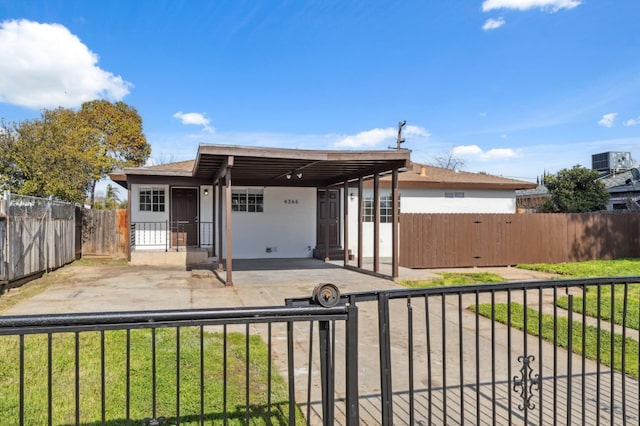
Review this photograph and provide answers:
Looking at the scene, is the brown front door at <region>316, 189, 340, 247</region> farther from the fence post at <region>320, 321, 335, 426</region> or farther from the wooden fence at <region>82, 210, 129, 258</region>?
the fence post at <region>320, 321, 335, 426</region>

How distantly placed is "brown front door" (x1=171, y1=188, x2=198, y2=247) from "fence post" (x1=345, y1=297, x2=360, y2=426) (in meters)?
13.1

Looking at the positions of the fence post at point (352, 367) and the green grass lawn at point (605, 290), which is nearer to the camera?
the fence post at point (352, 367)

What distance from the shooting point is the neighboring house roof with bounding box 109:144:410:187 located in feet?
28.3

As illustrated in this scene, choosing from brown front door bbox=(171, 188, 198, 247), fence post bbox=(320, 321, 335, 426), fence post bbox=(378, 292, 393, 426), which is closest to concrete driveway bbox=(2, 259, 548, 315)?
brown front door bbox=(171, 188, 198, 247)

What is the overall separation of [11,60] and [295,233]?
13.5 meters

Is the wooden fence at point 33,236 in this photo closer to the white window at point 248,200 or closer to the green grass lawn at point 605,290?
the white window at point 248,200

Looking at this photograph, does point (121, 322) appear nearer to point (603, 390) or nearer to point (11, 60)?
point (603, 390)

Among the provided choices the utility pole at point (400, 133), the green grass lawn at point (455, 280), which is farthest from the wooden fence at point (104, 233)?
the utility pole at point (400, 133)

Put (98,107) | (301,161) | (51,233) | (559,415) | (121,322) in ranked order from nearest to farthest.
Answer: (121,322) → (559,415) → (301,161) → (51,233) → (98,107)

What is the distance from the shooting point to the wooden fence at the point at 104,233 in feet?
49.1

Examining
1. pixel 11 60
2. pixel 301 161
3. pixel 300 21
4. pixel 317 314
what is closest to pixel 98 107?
pixel 11 60

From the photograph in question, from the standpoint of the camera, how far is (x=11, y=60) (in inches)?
675

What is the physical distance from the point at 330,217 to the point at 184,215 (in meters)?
4.98

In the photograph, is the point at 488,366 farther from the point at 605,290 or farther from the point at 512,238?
the point at 512,238
